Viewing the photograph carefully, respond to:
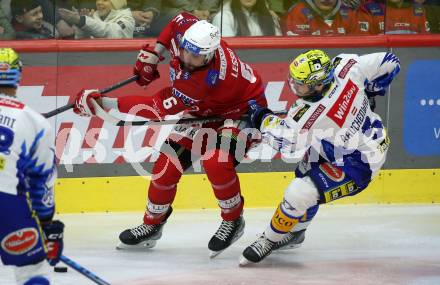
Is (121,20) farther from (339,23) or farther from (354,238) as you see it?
(354,238)

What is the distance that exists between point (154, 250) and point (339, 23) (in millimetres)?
2077

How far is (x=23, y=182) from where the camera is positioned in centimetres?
429

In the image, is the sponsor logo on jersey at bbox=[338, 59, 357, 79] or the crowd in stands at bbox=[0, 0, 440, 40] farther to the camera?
the crowd in stands at bbox=[0, 0, 440, 40]

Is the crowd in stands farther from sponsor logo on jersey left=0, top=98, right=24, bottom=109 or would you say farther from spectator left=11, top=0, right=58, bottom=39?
sponsor logo on jersey left=0, top=98, right=24, bottom=109

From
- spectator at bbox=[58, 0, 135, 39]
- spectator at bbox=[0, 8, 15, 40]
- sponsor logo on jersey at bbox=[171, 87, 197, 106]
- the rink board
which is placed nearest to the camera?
sponsor logo on jersey at bbox=[171, 87, 197, 106]

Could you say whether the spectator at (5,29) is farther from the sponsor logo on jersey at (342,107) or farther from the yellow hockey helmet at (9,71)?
the yellow hockey helmet at (9,71)

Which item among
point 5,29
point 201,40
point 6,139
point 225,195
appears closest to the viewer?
point 6,139

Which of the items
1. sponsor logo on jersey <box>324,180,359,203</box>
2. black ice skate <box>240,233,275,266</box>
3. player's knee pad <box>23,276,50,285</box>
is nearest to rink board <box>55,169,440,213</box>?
black ice skate <box>240,233,275,266</box>

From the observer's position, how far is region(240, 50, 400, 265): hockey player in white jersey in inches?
223

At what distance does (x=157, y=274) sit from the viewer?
18.8ft

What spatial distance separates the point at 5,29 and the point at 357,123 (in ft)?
Result: 7.41

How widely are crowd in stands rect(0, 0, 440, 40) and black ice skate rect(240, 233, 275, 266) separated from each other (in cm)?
172

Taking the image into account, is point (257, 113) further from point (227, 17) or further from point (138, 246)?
point (227, 17)

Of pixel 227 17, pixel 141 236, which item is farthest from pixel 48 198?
pixel 227 17
